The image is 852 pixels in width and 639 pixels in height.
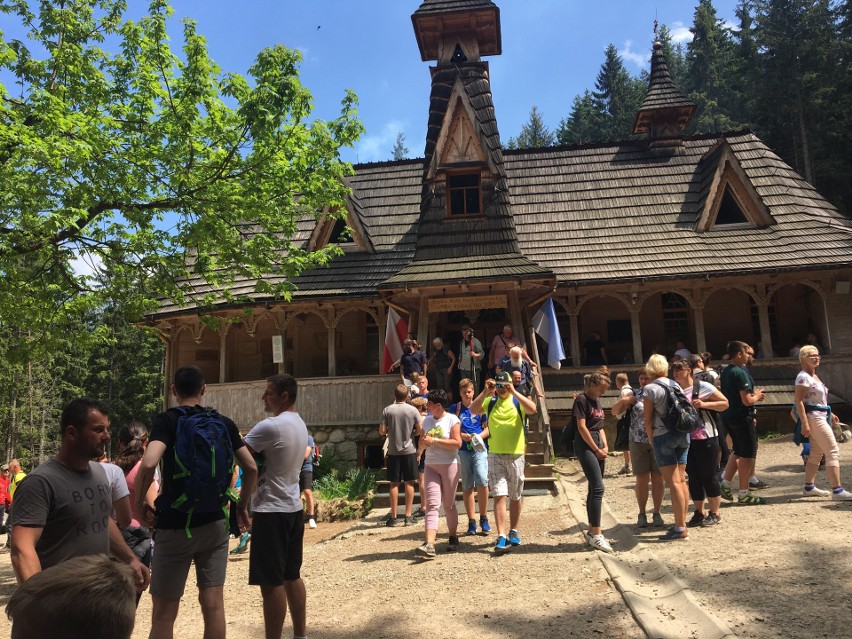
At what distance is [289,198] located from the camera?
11.7 m

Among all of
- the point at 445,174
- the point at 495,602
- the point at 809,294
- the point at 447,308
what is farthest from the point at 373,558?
the point at 809,294

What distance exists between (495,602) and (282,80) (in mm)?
9289

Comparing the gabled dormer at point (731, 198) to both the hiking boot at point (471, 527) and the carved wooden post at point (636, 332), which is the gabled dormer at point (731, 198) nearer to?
the carved wooden post at point (636, 332)

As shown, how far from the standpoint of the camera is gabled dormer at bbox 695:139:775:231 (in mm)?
17469

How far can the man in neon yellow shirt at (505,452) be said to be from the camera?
6887mm

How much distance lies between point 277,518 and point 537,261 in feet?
47.0

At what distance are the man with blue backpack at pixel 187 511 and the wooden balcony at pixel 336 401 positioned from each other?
1189 centimetres

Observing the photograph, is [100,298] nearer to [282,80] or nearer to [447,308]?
[282,80]

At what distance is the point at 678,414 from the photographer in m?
6.53

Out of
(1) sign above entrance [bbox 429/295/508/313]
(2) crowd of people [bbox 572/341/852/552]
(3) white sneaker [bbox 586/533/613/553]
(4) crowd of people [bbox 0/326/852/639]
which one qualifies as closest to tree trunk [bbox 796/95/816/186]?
(1) sign above entrance [bbox 429/295/508/313]

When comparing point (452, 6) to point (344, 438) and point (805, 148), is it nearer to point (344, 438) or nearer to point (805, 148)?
point (344, 438)

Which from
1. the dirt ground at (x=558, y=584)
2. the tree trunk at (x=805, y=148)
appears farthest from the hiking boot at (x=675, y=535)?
the tree trunk at (x=805, y=148)

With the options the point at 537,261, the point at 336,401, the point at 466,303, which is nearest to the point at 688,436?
the point at 466,303

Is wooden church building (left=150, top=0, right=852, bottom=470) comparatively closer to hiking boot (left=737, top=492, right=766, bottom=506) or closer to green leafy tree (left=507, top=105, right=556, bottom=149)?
hiking boot (left=737, top=492, right=766, bottom=506)
